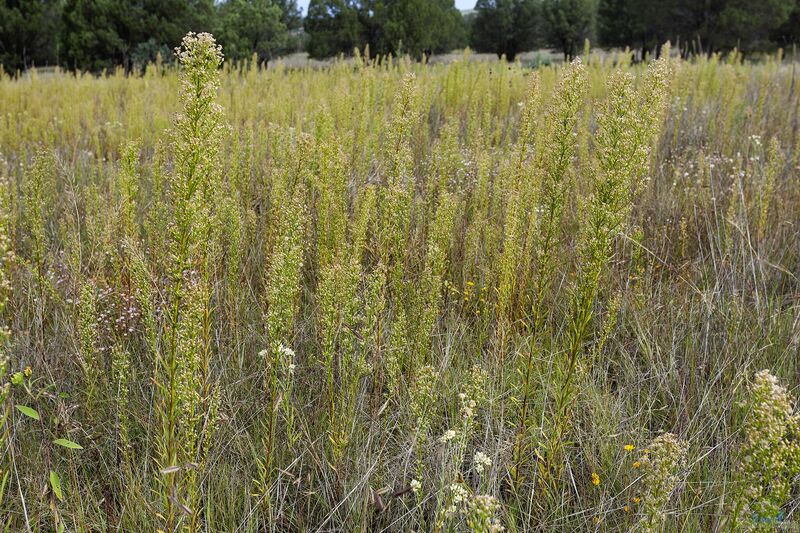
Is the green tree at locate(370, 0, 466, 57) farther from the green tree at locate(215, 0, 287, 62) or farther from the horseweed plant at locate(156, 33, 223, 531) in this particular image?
the horseweed plant at locate(156, 33, 223, 531)

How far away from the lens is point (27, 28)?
24812mm

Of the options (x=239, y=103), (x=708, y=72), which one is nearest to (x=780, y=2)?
(x=708, y=72)

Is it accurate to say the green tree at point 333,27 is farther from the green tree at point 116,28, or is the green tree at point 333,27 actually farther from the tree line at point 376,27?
the green tree at point 116,28

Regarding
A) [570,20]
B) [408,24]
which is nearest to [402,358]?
[408,24]

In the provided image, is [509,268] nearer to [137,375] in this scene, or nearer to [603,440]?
[603,440]

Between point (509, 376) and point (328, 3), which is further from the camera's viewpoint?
point (328, 3)

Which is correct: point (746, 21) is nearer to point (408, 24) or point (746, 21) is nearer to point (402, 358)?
point (408, 24)

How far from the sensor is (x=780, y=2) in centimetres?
3158

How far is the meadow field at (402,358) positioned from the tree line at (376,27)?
1490 cm

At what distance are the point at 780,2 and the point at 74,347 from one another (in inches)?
1512

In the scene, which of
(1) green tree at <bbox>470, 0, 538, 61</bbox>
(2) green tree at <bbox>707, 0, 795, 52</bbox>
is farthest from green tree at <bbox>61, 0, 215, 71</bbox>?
(1) green tree at <bbox>470, 0, 538, 61</bbox>

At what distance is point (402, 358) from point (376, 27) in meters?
35.8

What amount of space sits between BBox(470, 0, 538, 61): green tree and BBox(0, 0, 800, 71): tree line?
3.0 inches

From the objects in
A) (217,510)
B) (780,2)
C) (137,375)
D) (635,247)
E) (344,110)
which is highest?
(780,2)
